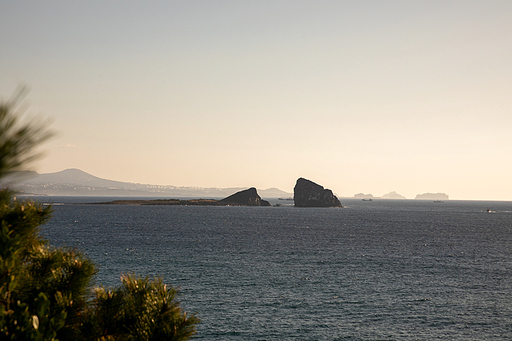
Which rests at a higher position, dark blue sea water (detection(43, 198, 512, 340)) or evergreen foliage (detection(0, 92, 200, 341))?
evergreen foliage (detection(0, 92, 200, 341))

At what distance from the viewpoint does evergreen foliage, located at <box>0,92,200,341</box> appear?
8531 millimetres

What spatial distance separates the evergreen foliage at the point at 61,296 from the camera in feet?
28.0

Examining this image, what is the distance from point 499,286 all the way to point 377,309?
74.3ft

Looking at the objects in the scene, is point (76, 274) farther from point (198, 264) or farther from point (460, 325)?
point (198, 264)

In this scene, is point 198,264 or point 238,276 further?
point 198,264

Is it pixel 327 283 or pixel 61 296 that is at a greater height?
pixel 61 296

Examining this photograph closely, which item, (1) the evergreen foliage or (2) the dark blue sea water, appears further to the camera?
(2) the dark blue sea water

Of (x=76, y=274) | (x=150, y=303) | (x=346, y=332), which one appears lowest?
(x=346, y=332)

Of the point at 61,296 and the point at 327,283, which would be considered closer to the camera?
the point at 61,296

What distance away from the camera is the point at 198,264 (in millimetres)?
59312

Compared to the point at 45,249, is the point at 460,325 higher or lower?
lower

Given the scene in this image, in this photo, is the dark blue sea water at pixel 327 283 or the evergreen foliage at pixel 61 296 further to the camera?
the dark blue sea water at pixel 327 283

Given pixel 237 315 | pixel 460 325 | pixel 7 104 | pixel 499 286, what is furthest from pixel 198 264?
pixel 7 104

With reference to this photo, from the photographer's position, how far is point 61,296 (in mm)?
10648
